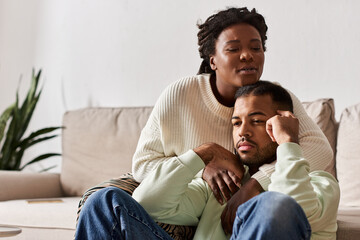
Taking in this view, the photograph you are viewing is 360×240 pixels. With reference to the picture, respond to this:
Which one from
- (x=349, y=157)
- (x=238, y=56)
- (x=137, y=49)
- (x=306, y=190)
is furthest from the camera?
(x=137, y=49)

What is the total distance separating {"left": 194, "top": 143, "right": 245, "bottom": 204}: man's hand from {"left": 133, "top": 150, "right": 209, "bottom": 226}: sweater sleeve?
0.05m

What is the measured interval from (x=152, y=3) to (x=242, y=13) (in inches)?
55.6

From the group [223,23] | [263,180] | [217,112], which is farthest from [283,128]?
[223,23]

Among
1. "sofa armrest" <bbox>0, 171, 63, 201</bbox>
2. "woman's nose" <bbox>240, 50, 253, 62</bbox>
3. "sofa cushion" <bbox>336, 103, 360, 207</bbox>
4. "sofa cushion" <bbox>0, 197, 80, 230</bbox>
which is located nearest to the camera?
"woman's nose" <bbox>240, 50, 253, 62</bbox>

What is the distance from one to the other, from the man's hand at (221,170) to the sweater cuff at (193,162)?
2cm

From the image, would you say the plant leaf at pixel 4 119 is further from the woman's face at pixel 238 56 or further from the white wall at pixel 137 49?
the woman's face at pixel 238 56

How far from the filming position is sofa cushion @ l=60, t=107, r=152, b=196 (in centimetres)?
269

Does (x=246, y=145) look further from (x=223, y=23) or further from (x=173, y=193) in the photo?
(x=223, y=23)

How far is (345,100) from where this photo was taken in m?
2.43

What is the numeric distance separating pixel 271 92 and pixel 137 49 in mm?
1692

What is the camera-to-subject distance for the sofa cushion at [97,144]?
8.82ft

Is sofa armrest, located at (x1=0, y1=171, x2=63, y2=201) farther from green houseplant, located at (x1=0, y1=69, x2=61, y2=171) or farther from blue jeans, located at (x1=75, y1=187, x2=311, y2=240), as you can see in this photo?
blue jeans, located at (x1=75, y1=187, x2=311, y2=240)

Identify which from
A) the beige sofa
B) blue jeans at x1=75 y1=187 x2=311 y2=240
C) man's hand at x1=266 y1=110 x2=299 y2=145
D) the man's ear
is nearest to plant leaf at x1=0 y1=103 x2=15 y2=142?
the beige sofa

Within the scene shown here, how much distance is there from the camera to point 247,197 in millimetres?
1479
